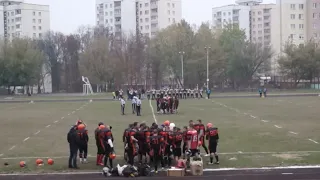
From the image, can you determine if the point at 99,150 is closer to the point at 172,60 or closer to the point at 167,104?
the point at 167,104

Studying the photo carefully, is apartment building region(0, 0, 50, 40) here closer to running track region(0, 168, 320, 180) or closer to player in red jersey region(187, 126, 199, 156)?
player in red jersey region(187, 126, 199, 156)

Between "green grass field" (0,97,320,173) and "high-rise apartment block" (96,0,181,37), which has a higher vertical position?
"high-rise apartment block" (96,0,181,37)

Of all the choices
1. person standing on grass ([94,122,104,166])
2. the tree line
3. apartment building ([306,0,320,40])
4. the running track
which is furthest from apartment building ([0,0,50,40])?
the running track

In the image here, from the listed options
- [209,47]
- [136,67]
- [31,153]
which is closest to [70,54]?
[136,67]

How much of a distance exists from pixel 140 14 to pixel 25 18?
110ft

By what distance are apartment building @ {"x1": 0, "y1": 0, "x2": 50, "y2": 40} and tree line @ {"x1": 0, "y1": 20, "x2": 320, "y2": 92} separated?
118 feet

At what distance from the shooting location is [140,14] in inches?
5512

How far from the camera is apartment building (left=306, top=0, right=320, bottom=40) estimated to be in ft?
391

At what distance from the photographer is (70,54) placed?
11300 cm

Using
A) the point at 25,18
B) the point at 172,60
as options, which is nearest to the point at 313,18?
the point at 172,60

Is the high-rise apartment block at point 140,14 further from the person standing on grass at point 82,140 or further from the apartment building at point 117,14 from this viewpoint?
the person standing on grass at point 82,140

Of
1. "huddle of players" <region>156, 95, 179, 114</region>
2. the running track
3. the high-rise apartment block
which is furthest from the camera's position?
the high-rise apartment block

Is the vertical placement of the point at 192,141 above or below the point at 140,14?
below

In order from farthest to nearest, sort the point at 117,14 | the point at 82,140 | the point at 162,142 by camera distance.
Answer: the point at 117,14, the point at 82,140, the point at 162,142
